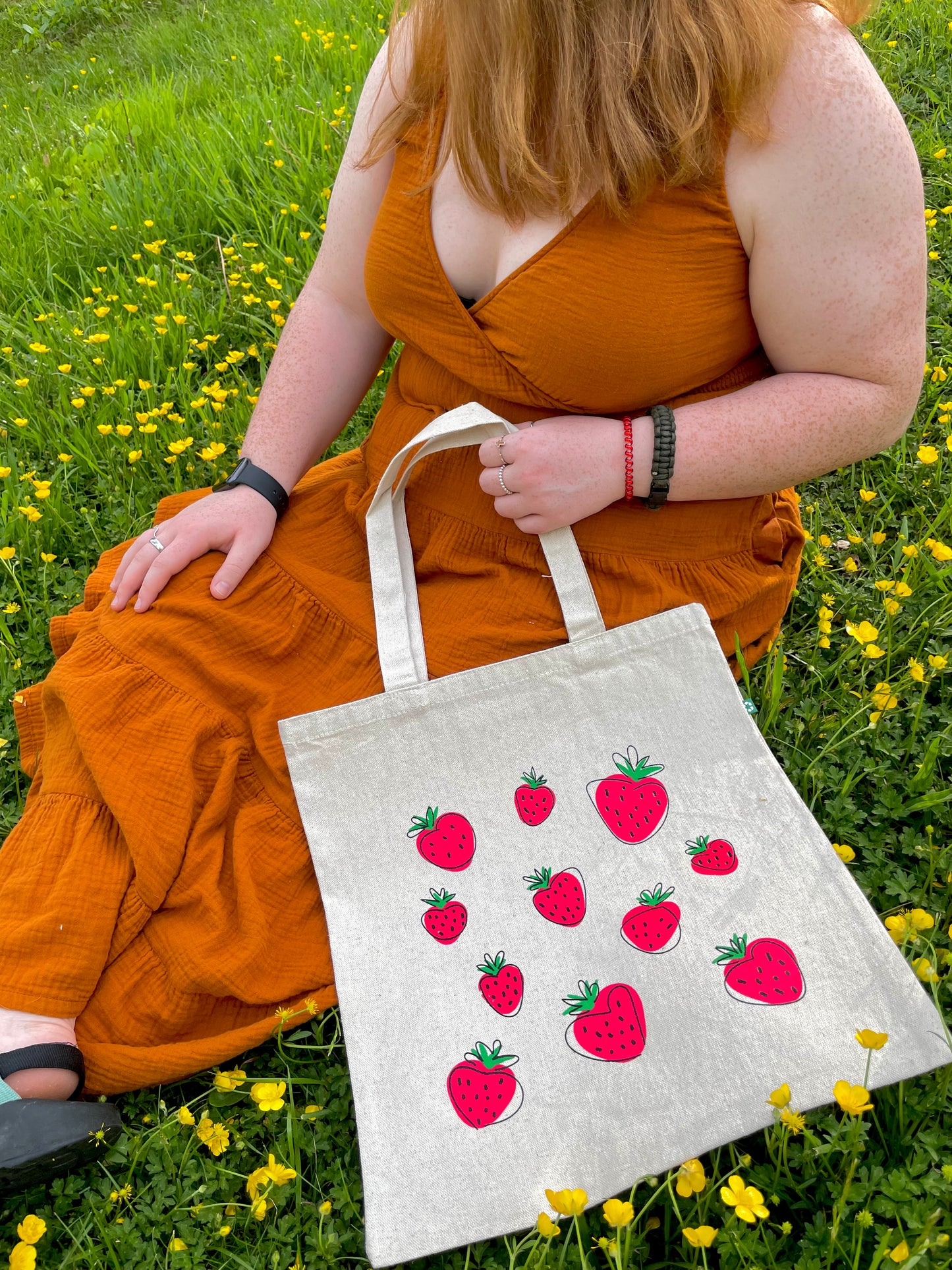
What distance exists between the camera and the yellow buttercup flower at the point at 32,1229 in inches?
50.3

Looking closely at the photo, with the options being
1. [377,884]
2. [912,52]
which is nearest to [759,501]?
[377,884]

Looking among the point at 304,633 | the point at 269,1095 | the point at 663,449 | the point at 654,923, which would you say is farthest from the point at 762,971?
the point at 304,633

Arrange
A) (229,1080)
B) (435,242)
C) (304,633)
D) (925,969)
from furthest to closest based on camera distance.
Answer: (304,633), (435,242), (229,1080), (925,969)

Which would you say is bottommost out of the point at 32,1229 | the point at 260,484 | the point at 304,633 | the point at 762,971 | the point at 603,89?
the point at 762,971

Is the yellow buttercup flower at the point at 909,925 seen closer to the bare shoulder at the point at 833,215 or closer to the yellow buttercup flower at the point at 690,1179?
the yellow buttercup flower at the point at 690,1179

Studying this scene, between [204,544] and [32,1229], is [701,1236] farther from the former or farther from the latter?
[204,544]

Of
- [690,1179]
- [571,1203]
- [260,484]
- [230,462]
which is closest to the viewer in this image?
[571,1203]

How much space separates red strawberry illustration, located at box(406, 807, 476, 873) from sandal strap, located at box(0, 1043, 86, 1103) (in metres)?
0.55

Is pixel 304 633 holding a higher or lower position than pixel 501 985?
higher

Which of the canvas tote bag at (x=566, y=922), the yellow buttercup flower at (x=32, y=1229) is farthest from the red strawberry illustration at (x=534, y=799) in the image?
the yellow buttercup flower at (x=32, y=1229)

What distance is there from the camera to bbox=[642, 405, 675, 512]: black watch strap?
1537 millimetres

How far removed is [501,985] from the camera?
53.5 inches

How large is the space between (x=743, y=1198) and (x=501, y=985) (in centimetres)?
39

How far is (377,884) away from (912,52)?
3.75m
